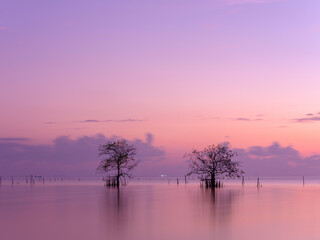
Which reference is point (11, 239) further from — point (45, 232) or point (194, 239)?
point (194, 239)

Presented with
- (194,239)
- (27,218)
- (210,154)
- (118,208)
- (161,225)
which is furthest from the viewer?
(210,154)

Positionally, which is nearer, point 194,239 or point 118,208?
point 194,239

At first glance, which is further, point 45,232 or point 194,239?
point 45,232

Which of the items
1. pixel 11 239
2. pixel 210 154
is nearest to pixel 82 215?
pixel 11 239

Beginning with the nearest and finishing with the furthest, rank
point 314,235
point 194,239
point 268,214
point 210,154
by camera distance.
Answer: point 194,239
point 314,235
point 268,214
point 210,154

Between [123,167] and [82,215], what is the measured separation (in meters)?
49.7

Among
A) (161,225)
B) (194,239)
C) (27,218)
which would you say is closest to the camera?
(194,239)

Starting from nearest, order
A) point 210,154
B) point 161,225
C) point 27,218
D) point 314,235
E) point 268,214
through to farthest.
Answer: point 314,235
point 161,225
point 27,218
point 268,214
point 210,154

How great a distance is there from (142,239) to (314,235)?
847 cm

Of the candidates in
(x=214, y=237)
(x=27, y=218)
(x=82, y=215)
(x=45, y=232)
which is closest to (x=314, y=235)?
(x=214, y=237)

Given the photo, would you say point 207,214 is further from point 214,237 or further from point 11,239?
point 11,239

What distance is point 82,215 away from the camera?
33688mm

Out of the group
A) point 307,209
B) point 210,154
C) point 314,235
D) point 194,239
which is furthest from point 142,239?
→ point 210,154

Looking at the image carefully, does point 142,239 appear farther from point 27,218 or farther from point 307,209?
point 307,209
